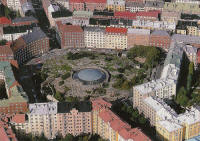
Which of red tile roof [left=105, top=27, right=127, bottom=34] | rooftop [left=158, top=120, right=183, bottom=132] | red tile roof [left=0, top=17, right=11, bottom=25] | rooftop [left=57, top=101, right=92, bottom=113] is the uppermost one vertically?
red tile roof [left=0, top=17, right=11, bottom=25]

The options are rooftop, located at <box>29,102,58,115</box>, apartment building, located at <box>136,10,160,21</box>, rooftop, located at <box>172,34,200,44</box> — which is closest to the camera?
rooftop, located at <box>29,102,58,115</box>

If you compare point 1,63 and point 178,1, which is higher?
point 178,1

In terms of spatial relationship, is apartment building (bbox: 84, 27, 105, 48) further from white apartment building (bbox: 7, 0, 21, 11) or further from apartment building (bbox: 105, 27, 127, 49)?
white apartment building (bbox: 7, 0, 21, 11)

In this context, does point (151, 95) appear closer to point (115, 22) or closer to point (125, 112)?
point (125, 112)

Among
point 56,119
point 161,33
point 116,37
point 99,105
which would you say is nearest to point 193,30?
point 161,33

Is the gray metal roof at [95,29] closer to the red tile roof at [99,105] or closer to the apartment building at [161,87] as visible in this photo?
the apartment building at [161,87]

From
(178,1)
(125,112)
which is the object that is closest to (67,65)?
(125,112)

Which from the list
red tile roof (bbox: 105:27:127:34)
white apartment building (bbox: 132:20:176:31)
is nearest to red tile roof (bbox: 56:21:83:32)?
red tile roof (bbox: 105:27:127:34)
